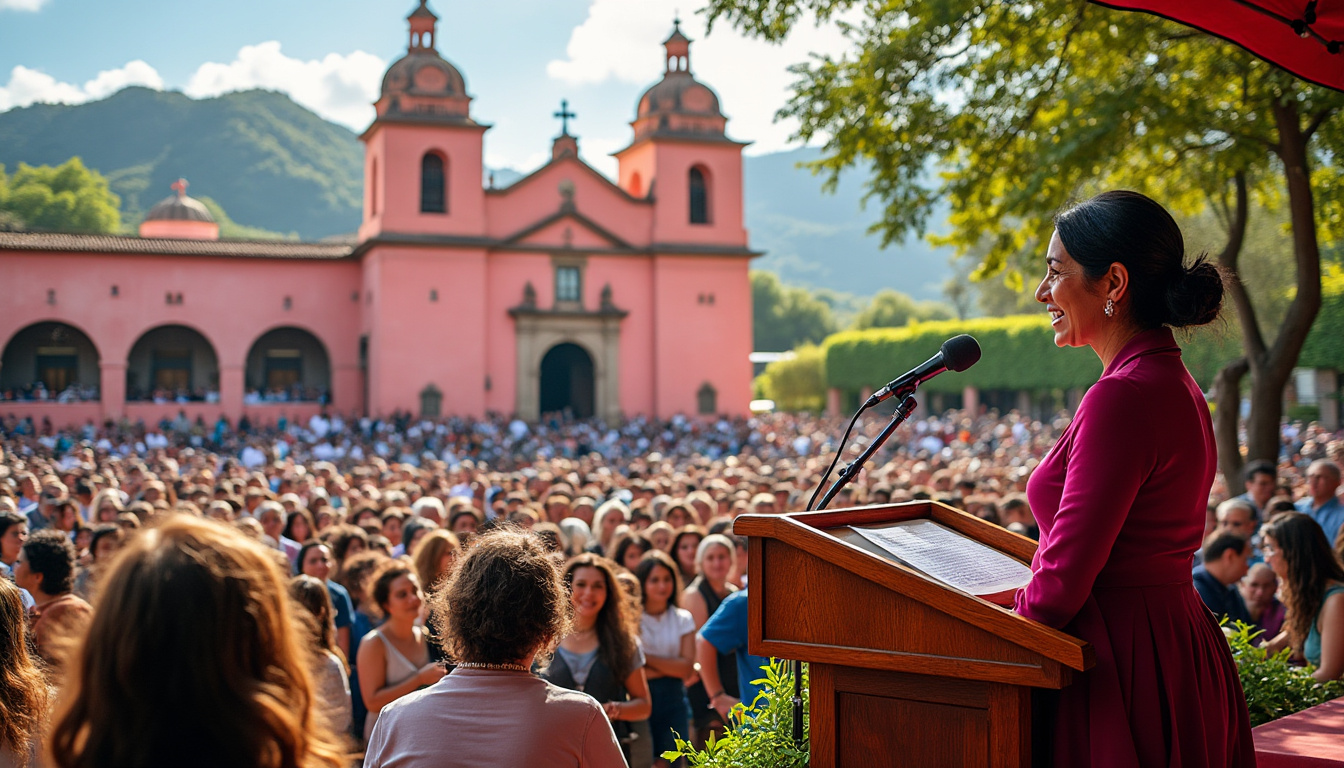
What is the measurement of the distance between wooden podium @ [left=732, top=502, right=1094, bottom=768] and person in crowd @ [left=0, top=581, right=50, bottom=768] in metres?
2.13

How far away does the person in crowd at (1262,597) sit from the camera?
6.12 meters

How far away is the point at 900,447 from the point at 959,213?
1753cm

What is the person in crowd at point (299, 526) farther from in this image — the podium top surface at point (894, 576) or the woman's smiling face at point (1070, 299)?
the woman's smiling face at point (1070, 299)

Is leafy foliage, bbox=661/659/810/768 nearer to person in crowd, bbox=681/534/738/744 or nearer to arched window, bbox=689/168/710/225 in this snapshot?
person in crowd, bbox=681/534/738/744

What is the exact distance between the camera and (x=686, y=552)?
7.82 meters

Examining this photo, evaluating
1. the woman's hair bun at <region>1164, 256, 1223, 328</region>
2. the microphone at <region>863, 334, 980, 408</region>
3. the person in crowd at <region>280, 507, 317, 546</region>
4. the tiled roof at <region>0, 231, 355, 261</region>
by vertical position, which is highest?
the tiled roof at <region>0, 231, 355, 261</region>

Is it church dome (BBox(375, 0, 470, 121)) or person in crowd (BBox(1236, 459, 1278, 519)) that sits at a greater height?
church dome (BBox(375, 0, 470, 121))

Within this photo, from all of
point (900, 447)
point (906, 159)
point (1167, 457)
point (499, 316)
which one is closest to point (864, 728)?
point (1167, 457)

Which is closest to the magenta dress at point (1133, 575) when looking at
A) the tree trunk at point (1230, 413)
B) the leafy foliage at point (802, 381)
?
the tree trunk at point (1230, 413)

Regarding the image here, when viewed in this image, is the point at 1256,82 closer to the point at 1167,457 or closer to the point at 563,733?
the point at 1167,457

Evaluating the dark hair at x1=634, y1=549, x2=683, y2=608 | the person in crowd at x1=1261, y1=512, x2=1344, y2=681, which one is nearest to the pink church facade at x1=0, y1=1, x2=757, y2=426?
the dark hair at x1=634, y1=549, x2=683, y2=608

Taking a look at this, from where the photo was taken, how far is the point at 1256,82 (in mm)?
9695

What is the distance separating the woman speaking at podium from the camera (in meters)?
2.34

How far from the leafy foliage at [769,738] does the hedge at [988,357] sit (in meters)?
34.6
